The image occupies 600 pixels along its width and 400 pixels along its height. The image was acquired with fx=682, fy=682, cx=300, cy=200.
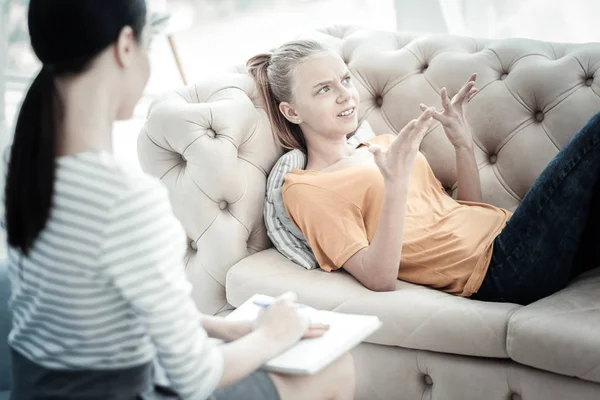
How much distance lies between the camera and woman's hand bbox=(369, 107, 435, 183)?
4.79 ft

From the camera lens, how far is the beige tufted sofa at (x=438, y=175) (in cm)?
144

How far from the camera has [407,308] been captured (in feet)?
4.98

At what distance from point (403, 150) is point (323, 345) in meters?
0.57

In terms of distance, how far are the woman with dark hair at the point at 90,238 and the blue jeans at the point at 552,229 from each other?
894 millimetres

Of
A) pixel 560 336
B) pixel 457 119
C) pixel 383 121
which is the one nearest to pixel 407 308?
pixel 560 336

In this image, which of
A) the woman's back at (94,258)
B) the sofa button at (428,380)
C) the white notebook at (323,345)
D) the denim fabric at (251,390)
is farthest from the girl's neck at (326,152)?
A: the woman's back at (94,258)

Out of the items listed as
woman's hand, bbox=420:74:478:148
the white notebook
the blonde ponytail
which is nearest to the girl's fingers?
woman's hand, bbox=420:74:478:148

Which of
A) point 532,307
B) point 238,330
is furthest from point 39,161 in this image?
point 532,307

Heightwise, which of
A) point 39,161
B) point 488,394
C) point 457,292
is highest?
point 39,161

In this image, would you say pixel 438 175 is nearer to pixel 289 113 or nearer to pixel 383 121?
pixel 383 121

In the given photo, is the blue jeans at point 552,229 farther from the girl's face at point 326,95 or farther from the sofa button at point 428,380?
the girl's face at point 326,95

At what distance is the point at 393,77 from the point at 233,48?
4.10 feet

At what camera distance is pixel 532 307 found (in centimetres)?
148

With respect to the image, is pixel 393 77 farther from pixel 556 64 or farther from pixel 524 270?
pixel 524 270
